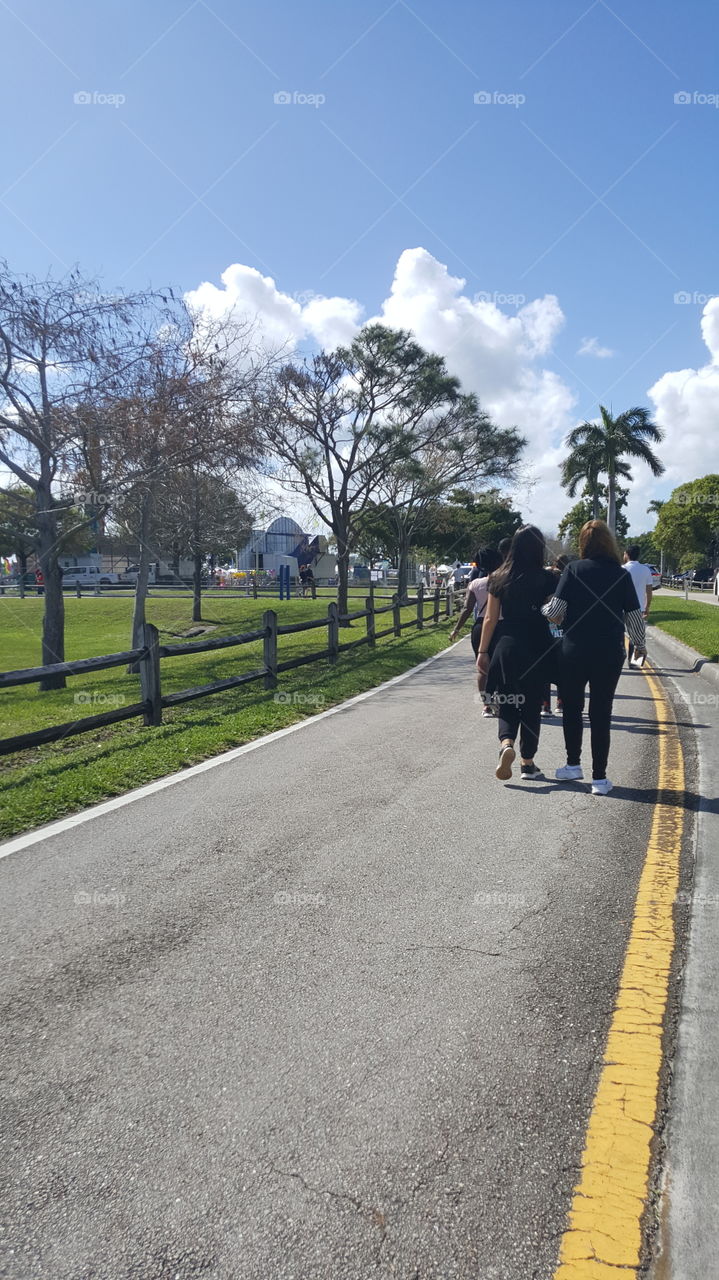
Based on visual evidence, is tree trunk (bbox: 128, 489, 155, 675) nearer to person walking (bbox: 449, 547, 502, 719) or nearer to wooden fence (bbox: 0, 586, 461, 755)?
wooden fence (bbox: 0, 586, 461, 755)

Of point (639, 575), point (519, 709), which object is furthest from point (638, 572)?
point (519, 709)

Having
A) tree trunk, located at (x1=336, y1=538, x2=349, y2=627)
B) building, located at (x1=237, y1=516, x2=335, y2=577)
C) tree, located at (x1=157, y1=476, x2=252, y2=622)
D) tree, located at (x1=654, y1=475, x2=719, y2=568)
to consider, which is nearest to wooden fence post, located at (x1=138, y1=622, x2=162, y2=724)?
tree, located at (x1=157, y1=476, x2=252, y2=622)

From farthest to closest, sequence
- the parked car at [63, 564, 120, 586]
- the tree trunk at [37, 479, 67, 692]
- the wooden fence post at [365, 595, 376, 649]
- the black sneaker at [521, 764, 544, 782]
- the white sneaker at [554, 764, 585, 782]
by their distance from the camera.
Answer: the parked car at [63, 564, 120, 586]
the wooden fence post at [365, 595, 376, 649]
the tree trunk at [37, 479, 67, 692]
the black sneaker at [521, 764, 544, 782]
the white sneaker at [554, 764, 585, 782]

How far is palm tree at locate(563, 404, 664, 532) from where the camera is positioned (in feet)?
141

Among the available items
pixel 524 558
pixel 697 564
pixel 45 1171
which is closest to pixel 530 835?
pixel 524 558

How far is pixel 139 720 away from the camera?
10766 millimetres

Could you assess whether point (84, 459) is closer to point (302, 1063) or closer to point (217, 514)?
point (217, 514)

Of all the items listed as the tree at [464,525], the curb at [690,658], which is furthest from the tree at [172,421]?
the tree at [464,525]

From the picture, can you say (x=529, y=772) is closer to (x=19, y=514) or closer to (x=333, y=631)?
(x=333, y=631)

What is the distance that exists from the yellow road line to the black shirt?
7.28 ft

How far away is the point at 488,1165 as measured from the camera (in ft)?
7.72

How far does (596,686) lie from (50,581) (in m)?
14.5

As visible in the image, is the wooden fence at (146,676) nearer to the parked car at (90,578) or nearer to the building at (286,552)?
the parked car at (90,578)

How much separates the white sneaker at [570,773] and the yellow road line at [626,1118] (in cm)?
233
